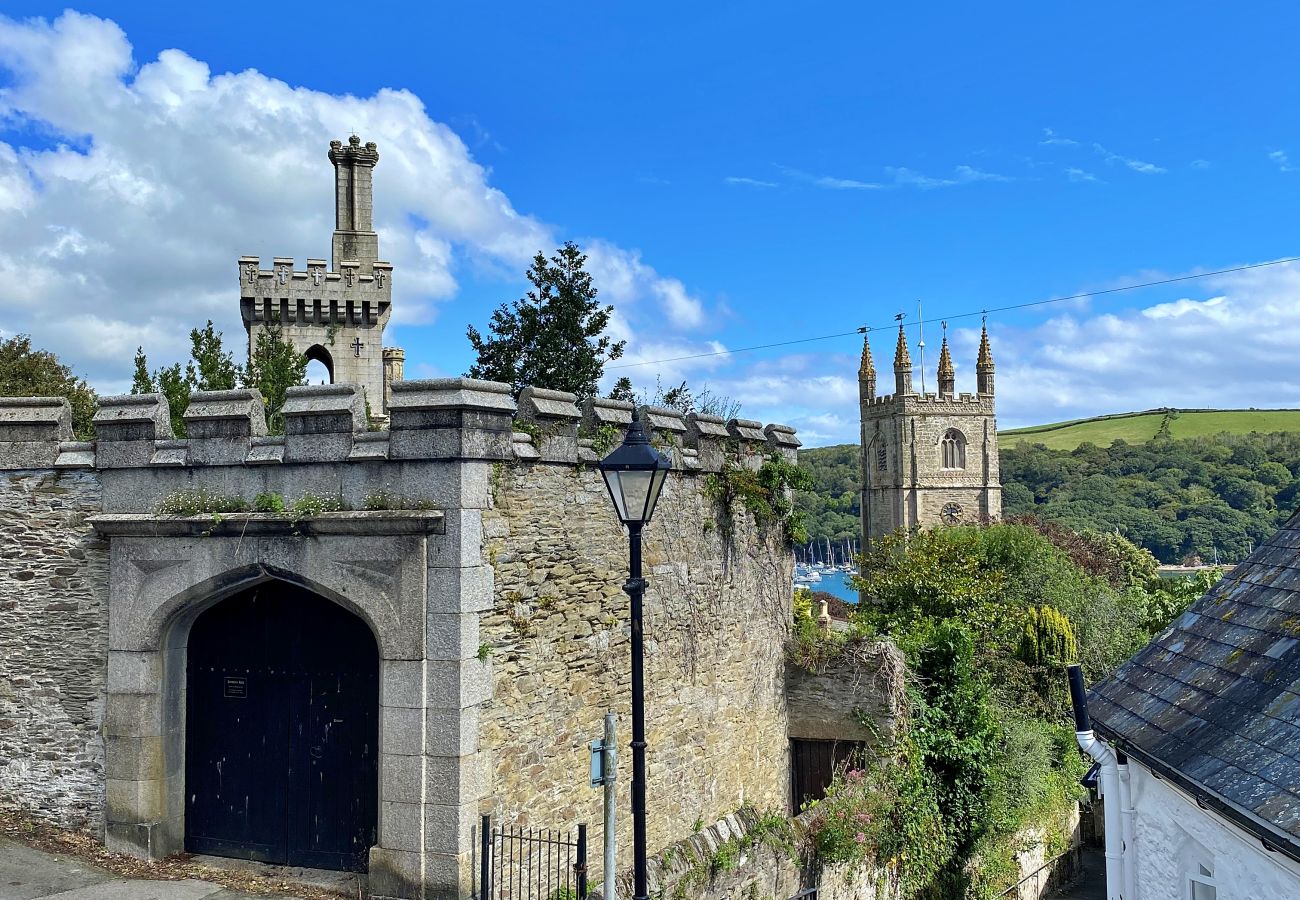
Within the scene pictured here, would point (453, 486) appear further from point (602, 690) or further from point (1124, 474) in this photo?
point (1124, 474)

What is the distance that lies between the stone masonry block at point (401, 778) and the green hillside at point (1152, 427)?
404ft

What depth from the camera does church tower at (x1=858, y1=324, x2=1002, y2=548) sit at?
80938 millimetres

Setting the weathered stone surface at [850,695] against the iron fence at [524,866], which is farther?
the weathered stone surface at [850,695]

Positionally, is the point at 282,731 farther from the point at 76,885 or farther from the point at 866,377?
the point at 866,377

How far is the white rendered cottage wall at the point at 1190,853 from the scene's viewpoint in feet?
22.3

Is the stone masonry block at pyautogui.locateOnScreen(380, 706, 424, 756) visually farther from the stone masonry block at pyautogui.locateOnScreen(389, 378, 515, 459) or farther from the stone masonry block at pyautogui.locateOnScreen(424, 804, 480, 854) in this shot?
the stone masonry block at pyautogui.locateOnScreen(389, 378, 515, 459)

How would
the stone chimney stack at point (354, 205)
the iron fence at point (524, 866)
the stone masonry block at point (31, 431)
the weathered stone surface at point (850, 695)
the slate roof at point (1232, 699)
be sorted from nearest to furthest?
the slate roof at point (1232, 699), the iron fence at point (524, 866), the stone masonry block at point (31, 431), the weathered stone surface at point (850, 695), the stone chimney stack at point (354, 205)

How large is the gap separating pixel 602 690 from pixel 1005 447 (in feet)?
413

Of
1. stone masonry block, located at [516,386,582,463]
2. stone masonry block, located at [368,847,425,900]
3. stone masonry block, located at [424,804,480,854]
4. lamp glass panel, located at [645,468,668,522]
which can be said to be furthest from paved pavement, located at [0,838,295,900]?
lamp glass panel, located at [645,468,668,522]

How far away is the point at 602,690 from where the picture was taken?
1045 cm

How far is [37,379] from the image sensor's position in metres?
20.2

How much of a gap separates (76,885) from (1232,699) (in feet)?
32.4

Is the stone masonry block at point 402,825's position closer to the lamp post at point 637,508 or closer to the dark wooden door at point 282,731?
the dark wooden door at point 282,731

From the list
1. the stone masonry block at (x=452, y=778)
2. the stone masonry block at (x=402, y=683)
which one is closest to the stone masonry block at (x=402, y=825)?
the stone masonry block at (x=452, y=778)
